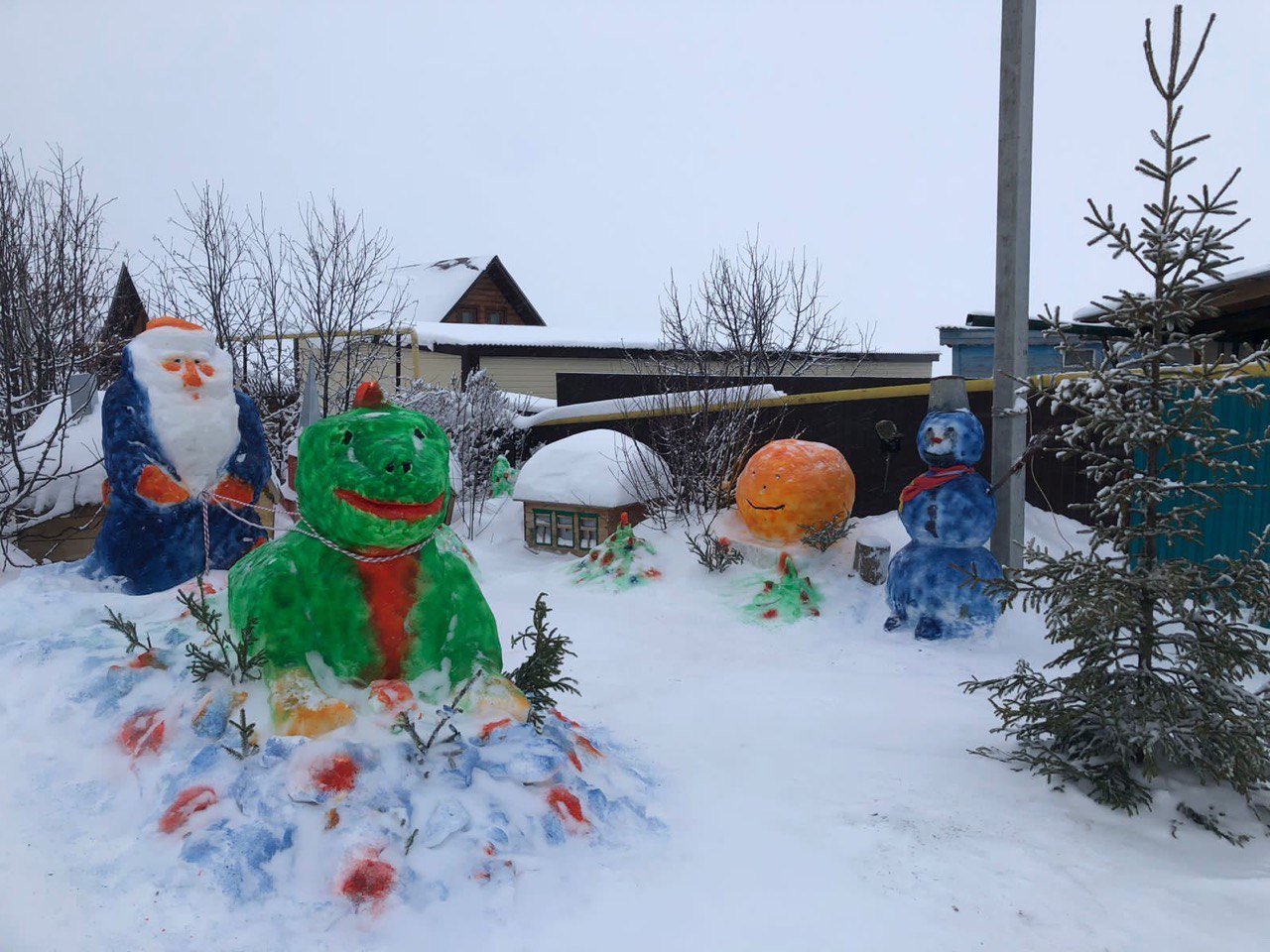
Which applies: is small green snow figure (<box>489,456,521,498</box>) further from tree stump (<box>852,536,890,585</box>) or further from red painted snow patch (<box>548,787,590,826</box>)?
red painted snow patch (<box>548,787,590,826</box>)

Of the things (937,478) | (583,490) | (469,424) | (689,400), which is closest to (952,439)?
(937,478)

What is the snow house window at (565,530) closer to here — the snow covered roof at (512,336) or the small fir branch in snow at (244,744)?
the small fir branch in snow at (244,744)

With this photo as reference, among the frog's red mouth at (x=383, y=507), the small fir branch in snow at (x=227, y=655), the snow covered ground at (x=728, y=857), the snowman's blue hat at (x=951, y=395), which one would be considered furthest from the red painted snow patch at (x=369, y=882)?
the snowman's blue hat at (x=951, y=395)

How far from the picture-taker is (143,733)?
137 inches

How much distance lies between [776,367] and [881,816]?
1303cm

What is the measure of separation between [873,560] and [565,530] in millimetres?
3563

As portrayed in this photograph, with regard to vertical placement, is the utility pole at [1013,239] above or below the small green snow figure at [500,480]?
above

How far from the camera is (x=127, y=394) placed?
5633mm

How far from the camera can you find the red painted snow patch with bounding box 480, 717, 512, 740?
3420 mm

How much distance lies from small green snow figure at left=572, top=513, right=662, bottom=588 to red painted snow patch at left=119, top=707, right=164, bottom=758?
4.79 m

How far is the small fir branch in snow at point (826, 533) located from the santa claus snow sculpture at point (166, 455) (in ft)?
15.3

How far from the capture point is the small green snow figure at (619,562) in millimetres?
8086

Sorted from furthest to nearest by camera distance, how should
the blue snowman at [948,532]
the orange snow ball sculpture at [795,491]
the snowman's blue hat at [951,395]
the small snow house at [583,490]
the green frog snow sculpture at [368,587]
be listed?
the small snow house at [583,490] → the orange snow ball sculpture at [795,491] → the snowman's blue hat at [951,395] → the blue snowman at [948,532] → the green frog snow sculpture at [368,587]

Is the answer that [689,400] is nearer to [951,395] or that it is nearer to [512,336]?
[951,395]
